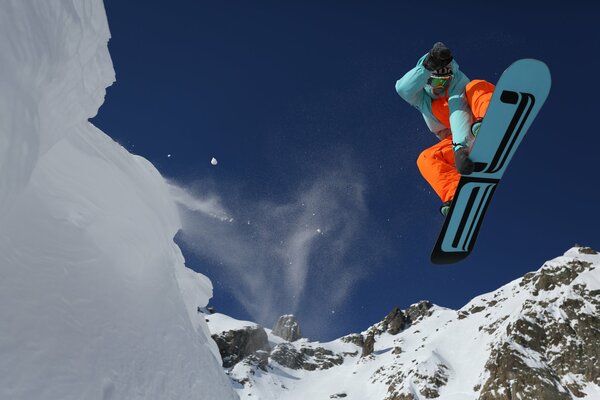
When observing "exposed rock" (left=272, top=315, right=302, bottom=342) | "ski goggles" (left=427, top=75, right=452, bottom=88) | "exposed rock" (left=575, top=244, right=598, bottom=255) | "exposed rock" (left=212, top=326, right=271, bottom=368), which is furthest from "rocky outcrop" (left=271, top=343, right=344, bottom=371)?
"ski goggles" (left=427, top=75, right=452, bottom=88)

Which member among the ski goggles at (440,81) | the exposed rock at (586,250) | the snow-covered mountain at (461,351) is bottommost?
the ski goggles at (440,81)

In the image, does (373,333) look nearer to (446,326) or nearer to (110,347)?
(446,326)

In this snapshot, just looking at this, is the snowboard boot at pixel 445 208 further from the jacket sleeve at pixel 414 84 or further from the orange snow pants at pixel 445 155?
the jacket sleeve at pixel 414 84

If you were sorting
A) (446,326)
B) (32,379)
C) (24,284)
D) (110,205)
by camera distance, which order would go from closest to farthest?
(32,379)
(24,284)
(110,205)
(446,326)

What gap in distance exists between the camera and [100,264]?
3785 mm

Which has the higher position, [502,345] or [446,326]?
[446,326]

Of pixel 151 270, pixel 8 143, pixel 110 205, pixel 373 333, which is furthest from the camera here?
pixel 373 333

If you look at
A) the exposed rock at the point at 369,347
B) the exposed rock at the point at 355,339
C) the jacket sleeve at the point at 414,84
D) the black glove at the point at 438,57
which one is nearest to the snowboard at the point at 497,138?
the black glove at the point at 438,57

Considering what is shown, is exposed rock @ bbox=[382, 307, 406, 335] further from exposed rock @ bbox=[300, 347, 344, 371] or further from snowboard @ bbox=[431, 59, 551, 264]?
snowboard @ bbox=[431, 59, 551, 264]

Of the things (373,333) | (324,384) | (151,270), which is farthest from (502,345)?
(151,270)

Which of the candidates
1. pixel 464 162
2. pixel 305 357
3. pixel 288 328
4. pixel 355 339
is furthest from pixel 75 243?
pixel 288 328

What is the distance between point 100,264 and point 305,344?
488ft

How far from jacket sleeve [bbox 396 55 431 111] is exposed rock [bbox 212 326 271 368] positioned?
12779cm

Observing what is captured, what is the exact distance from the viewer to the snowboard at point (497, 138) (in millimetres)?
5379
